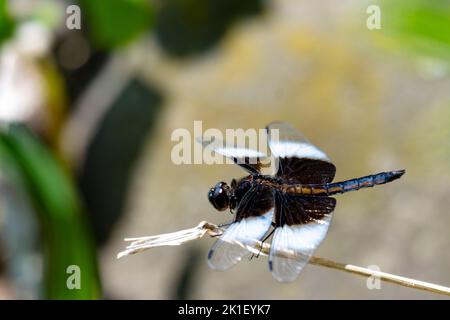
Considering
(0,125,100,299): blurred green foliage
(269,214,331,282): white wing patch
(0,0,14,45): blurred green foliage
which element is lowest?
(269,214,331,282): white wing patch

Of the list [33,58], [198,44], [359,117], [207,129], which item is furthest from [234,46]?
[33,58]

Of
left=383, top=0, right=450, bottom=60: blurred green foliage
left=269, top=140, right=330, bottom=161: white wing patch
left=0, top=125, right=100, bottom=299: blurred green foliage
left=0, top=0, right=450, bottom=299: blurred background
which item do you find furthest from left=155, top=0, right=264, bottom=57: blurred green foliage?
left=269, top=140, right=330, bottom=161: white wing patch

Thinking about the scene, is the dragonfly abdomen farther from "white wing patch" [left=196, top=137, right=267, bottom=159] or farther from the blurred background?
the blurred background

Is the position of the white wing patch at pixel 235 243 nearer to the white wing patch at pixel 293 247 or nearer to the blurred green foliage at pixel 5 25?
the white wing patch at pixel 293 247

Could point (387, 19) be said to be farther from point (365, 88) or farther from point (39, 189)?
point (39, 189)

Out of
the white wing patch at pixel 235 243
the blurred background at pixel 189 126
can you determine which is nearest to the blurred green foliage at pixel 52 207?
the blurred background at pixel 189 126

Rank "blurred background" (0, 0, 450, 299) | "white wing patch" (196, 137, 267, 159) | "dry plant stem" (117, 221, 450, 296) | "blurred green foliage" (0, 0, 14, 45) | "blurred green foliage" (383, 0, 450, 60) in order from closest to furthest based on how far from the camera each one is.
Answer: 1. "dry plant stem" (117, 221, 450, 296)
2. "white wing patch" (196, 137, 267, 159)
3. "blurred green foliage" (383, 0, 450, 60)
4. "blurred background" (0, 0, 450, 299)
5. "blurred green foliage" (0, 0, 14, 45)

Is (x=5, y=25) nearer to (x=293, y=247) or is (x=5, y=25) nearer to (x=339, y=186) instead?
(x=339, y=186)
